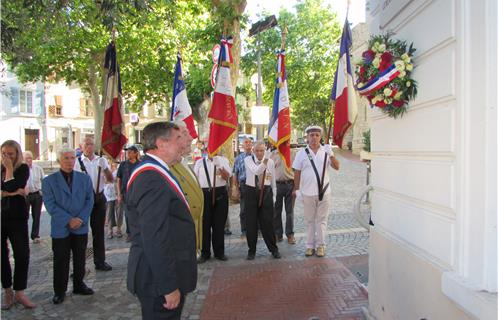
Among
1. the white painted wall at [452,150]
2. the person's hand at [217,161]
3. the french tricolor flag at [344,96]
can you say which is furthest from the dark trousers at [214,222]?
the white painted wall at [452,150]

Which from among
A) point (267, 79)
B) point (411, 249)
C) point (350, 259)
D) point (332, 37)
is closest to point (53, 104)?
A: point (267, 79)

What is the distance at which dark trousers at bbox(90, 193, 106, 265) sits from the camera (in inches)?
254

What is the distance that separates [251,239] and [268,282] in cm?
128

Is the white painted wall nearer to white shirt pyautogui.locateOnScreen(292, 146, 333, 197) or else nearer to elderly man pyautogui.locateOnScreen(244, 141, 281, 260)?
white shirt pyautogui.locateOnScreen(292, 146, 333, 197)

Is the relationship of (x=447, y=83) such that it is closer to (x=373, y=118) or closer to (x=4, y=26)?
(x=373, y=118)

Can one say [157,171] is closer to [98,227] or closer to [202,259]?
[98,227]

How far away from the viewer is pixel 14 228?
5012mm

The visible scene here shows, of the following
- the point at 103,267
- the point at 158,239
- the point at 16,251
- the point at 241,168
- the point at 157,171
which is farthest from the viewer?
the point at 241,168

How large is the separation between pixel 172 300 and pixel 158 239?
44 centimetres

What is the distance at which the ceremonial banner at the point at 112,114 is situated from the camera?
A: 6.85 metres

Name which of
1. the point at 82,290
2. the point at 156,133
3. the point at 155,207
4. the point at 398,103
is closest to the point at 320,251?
the point at 82,290

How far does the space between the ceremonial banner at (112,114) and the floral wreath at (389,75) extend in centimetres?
454

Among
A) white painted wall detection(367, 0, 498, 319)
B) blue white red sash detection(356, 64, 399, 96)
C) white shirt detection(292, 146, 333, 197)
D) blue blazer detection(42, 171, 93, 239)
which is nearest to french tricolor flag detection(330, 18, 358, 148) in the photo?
white painted wall detection(367, 0, 498, 319)

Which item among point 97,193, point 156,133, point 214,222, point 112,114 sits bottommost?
point 214,222
